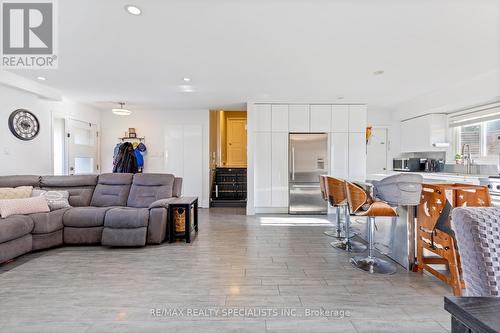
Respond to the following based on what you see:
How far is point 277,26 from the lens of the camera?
2.51 meters

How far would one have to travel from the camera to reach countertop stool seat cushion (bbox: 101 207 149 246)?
336 centimetres

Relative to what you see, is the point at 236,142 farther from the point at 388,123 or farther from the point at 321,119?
the point at 388,123

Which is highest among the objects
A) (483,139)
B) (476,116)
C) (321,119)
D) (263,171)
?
(321,119)

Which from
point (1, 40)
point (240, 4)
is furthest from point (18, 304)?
point (240, 4)

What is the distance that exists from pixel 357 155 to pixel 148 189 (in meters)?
4.50

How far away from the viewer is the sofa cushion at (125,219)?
336 cm

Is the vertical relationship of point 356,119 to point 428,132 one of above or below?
above

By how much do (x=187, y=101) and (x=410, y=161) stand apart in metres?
5.28

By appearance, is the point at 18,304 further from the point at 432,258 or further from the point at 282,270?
the point at 432,258

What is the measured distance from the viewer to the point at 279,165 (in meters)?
5.68

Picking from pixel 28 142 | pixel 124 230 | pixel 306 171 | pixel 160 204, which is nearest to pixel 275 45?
pixel 160 204

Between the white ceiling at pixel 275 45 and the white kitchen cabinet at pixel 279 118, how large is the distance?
83cm

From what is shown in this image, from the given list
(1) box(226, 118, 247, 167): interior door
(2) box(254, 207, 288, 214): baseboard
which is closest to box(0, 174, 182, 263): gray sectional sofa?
(2) box(254, 207, 288, 214): baseboard

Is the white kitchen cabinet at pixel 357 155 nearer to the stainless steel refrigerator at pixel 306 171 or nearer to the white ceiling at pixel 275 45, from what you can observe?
the stainless steel refrigerator at pixel 306 171
